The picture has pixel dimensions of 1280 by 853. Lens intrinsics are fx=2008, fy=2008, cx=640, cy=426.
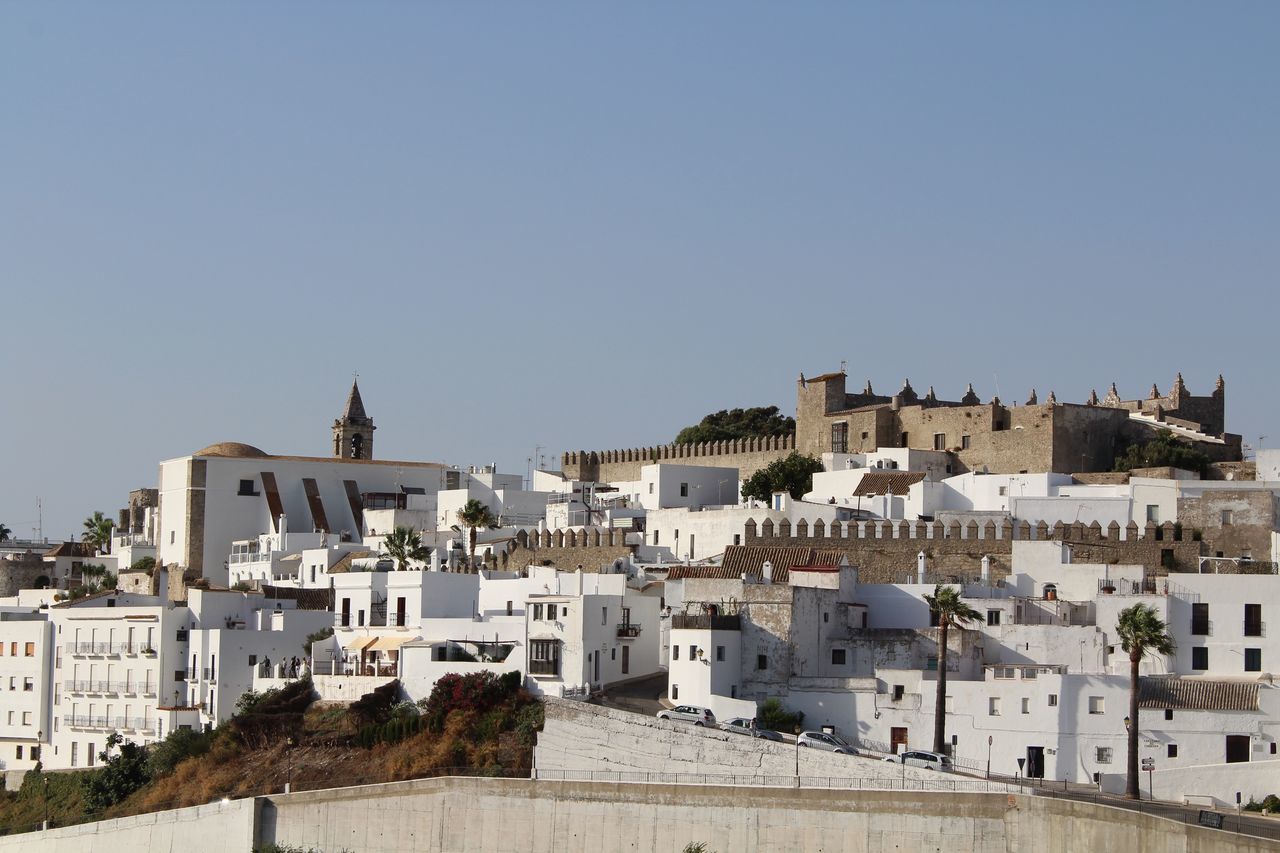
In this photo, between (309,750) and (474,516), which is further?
(474,516)

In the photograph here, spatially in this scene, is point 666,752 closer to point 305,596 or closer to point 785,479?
point 305,596

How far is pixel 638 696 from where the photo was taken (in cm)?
4825

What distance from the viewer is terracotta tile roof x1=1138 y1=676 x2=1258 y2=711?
42188 millimetres

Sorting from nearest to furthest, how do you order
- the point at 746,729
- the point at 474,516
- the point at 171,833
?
the point at 746,729, the point at 171,833, the point at 474,516

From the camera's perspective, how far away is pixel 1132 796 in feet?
133

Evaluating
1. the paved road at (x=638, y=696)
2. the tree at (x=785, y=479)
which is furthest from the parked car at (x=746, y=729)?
the tree at (x=785, y=479)

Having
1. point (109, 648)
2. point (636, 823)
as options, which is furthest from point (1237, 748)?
point (109, 648)

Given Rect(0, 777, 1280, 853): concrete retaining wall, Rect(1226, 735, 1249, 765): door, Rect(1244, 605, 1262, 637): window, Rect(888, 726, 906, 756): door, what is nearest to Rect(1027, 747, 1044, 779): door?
Rect(888, 726, 906, 756): door

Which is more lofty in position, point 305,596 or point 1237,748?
point 305,596

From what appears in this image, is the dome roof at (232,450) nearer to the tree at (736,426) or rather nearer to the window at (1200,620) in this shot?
the tree at (736,426)

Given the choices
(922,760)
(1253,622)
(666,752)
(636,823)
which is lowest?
(636,823)

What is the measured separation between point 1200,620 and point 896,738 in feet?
24.3

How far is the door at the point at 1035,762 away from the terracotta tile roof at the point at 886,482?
2039 cm

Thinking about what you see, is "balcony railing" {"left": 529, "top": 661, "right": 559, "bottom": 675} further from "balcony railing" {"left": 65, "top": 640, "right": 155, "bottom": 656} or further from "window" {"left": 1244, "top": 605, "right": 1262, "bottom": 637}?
"window" {"left": 1244, "top": 605, "right": 1262, "bottom": 637}
